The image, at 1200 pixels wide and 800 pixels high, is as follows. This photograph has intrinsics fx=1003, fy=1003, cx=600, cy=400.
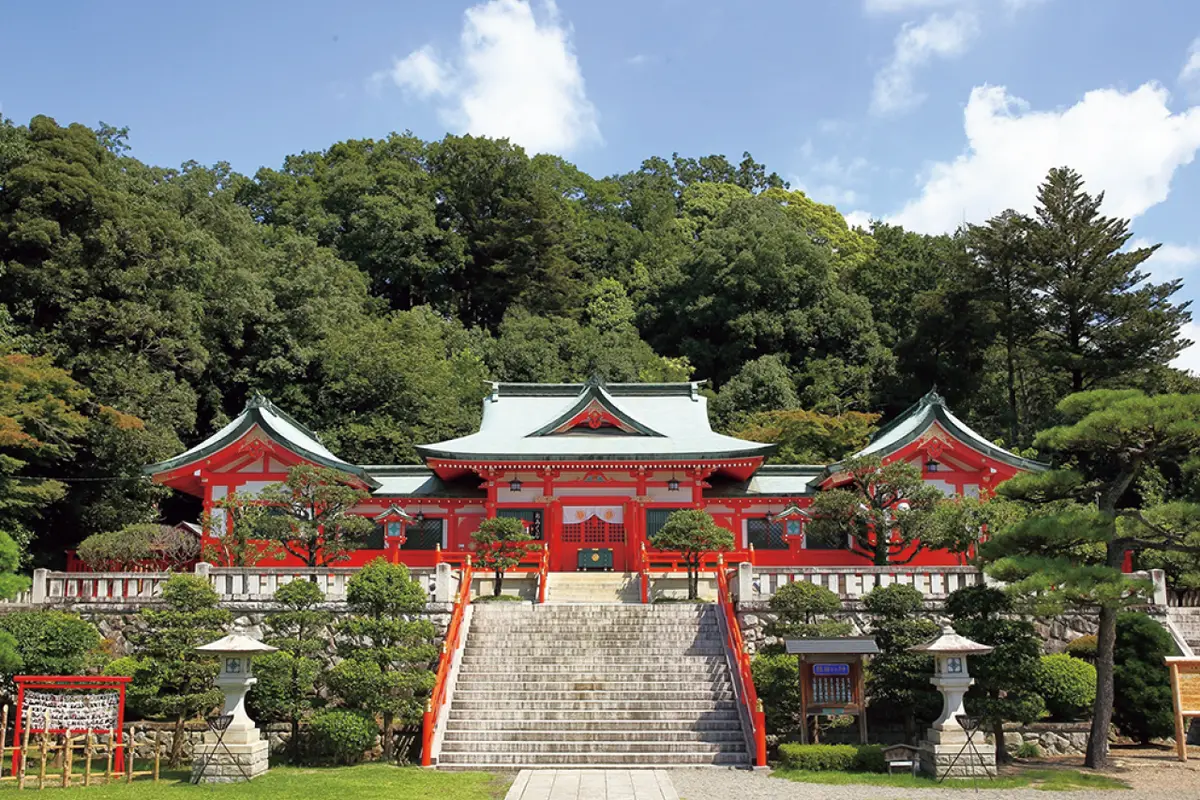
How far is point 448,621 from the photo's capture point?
20047 mm

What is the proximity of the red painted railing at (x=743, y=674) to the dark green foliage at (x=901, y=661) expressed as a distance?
7.45 ft

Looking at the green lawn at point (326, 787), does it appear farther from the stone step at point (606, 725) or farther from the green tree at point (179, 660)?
the stone step at point (606, 725)

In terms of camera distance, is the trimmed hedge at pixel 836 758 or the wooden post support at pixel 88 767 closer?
the wooden post support at pixel 88 767

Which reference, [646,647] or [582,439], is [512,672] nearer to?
[646,647]

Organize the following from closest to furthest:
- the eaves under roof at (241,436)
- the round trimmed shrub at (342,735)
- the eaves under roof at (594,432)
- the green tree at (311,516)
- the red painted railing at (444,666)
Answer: the red painted railing at (444,666) → the round trimmed shrub at (342,735) → the green tree at (311,516) → the eaves under roof at (594,432) → the eaves under roof at (241,436)

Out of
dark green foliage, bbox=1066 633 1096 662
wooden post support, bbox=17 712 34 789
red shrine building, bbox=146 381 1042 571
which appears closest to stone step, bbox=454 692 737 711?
wooden post support, bbox=17 712 34 789

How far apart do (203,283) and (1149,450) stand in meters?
36.1

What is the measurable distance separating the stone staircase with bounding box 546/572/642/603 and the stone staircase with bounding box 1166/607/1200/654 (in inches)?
445

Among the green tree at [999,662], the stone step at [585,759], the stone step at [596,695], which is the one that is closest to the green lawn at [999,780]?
the green tree at [999,662]

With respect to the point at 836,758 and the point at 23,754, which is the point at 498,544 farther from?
the point at 23,754

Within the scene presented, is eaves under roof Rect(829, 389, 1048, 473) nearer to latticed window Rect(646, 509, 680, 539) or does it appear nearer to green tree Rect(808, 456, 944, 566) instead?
green tree Rect(808, 456, 944, 566)

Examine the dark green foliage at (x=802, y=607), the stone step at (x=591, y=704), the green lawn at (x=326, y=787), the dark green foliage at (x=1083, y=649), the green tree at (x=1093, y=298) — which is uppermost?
the green tree at (x=1093, y=298)

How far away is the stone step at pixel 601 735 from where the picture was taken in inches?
663

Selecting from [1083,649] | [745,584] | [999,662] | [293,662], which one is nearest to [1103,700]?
[999,662]
